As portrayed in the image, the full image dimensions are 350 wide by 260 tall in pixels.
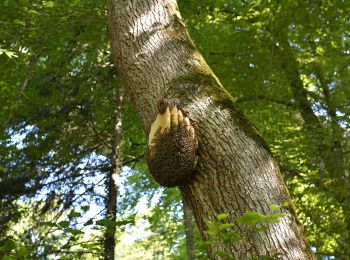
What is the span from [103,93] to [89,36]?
1.41 meters

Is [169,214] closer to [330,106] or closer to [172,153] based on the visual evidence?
[330,106]

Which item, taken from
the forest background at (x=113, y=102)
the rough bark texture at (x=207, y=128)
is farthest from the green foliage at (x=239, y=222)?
the forest background at (x=113, y=102)

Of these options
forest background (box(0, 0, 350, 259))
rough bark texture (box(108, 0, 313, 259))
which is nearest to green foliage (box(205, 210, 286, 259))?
rough bark texture (box(108, 0, 313, 259))

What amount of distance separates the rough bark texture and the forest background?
13.6ft

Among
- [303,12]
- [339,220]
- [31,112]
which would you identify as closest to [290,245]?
[339,220]

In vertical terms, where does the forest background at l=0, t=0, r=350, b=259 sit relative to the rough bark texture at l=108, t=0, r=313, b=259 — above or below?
above

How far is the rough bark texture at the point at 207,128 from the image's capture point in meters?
2.27

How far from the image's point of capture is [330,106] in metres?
9.05

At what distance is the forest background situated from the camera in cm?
736

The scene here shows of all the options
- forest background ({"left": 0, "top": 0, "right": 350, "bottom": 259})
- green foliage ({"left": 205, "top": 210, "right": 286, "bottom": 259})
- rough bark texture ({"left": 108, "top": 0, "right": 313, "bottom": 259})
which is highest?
forest background ({"left": 0, "top": 0, "right": 350, "bottom": 259})

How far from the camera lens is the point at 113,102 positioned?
9828mm

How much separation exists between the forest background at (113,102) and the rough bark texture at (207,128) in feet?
13.6

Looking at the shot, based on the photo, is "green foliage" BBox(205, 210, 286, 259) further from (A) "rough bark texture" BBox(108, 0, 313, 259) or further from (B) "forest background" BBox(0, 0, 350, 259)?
(B) "forest background" BBox(0, 0, 350, 259)

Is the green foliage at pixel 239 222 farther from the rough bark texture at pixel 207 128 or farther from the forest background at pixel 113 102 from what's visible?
the forest background at pixel 113 102
